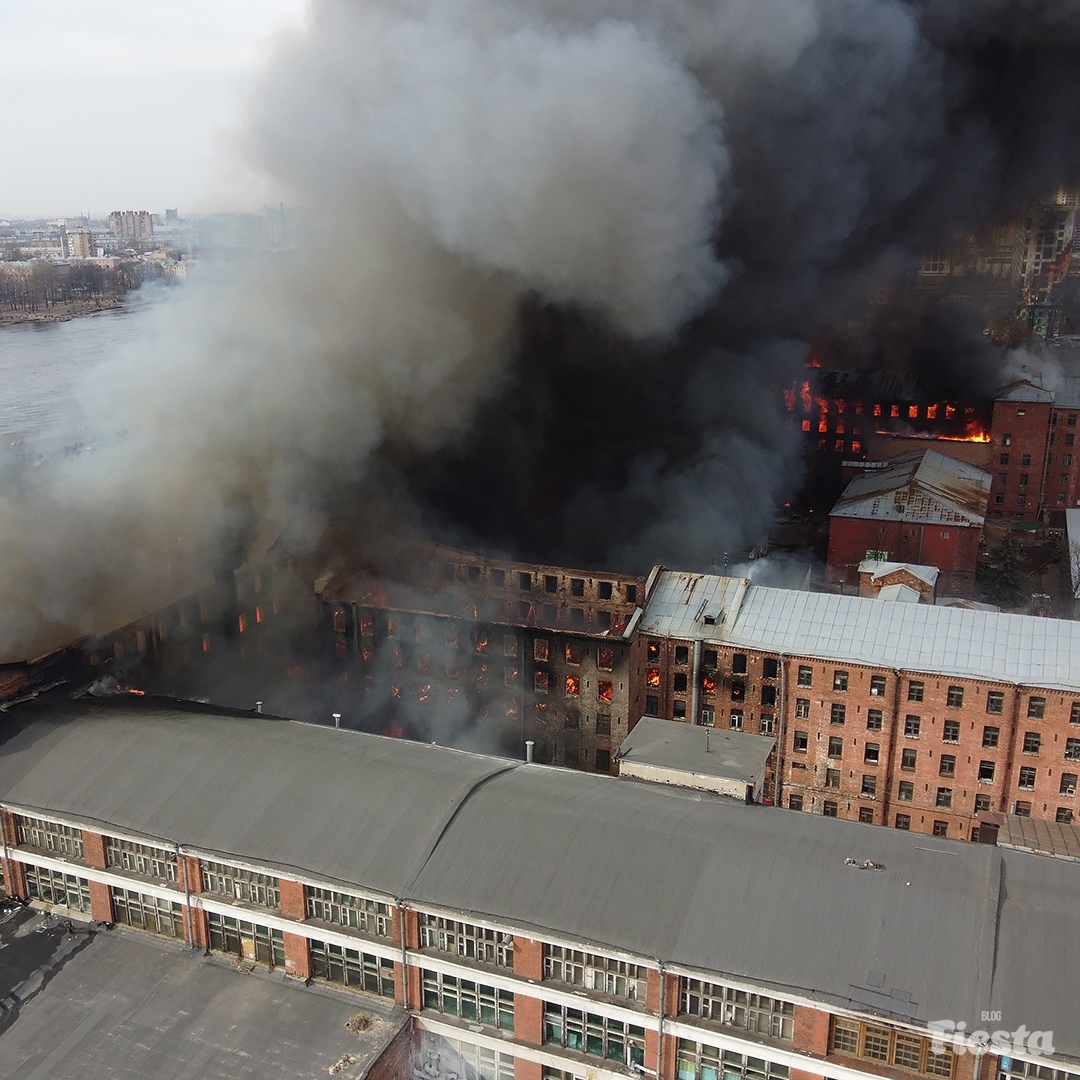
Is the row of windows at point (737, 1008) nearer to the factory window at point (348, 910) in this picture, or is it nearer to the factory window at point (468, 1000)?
the factory window at point (468, 1000)

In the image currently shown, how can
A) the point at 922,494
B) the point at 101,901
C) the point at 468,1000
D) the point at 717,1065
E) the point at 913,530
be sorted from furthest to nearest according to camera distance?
the point at 922,494
the point at 913,530
the point at 101,901
the point at 468,1000
the point at 717,1065

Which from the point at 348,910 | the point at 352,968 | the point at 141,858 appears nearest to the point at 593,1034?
the point at 352,968

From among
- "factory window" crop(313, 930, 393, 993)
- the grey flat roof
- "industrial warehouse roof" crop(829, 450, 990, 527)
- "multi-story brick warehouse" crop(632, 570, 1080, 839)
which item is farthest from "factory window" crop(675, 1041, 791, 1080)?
"industrial warehouse roof" crop(829, 450, 990, 527)

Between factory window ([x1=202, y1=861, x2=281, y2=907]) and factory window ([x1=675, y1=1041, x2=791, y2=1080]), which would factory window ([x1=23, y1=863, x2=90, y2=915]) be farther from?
factory window ([x1=675, y1=1041, x2=791, y2=1080])

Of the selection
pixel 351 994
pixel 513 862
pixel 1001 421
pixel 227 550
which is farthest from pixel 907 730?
pixel 1001 421

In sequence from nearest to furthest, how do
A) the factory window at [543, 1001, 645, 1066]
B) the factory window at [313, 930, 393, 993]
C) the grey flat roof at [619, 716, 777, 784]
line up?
1. the factory window at [543, 1001, 645, 1066]
2. the factory window at [313, 930, 393, 993]
3. the grey flat roof at [619, 716, 777, 784]

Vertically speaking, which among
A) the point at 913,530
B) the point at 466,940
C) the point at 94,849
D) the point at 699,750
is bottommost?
the point at 466,940

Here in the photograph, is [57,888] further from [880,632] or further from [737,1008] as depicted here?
[880,632]
